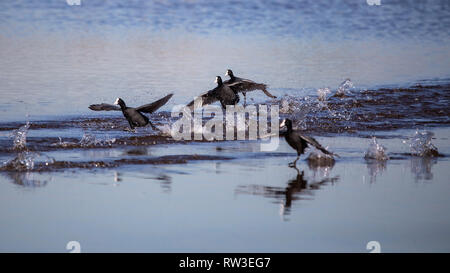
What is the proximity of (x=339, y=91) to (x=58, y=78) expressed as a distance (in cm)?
482

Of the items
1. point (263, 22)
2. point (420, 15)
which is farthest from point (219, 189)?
point (420, 15)

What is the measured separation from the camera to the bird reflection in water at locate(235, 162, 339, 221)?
281 inches

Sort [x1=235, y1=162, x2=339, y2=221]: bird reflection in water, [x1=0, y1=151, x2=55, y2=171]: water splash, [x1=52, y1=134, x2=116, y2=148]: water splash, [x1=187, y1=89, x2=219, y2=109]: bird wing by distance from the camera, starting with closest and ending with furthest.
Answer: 1. [x1=235, y1=162, x2=339, y2=221]: bird reflection in water
2. [x1=0, y1=151, x2=55, y2=171]: water splash
3. [x1=52, y1=134, x2=116, y2=148]: water splash
4. [x1=187, y1=89, x2=219, y2=109]: bird wing

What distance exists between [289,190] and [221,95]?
451 centimetres

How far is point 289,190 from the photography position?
7.59 metres

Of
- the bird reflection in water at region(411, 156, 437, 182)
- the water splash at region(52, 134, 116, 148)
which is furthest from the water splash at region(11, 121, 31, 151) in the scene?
the bird reflection in water at region(411, 156, 437, 182)

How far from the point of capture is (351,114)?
12.6 metres

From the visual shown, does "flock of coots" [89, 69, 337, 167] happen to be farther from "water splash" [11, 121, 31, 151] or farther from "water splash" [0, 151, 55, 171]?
"water splash" [0, 151, 55, 171]

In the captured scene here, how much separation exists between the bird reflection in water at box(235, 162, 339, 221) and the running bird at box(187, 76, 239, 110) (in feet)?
12.4

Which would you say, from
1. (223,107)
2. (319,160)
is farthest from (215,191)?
(223,107)

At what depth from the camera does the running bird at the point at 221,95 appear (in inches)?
464

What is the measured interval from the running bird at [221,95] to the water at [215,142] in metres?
0.67

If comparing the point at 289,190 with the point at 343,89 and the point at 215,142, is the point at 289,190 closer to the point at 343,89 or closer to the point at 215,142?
the point at 215,142

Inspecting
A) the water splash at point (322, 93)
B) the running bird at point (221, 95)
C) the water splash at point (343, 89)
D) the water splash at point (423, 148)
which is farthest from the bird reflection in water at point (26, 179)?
the water splash at point (343, 89)
